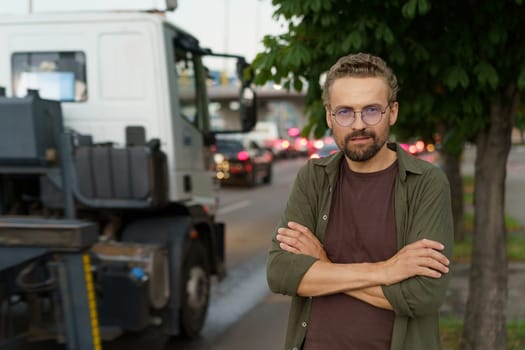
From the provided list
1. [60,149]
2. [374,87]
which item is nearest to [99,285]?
[60,149]

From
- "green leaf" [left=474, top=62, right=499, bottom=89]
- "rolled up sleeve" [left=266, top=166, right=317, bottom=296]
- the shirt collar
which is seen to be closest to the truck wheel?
"green leaf" [left=474, top=62, right=499, bottom=89]

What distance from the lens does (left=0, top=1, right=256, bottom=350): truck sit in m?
4.51

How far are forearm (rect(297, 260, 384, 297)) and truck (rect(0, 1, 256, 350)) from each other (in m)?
2.29

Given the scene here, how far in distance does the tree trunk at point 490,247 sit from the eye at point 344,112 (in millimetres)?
2702

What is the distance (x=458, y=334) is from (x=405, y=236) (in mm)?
3603

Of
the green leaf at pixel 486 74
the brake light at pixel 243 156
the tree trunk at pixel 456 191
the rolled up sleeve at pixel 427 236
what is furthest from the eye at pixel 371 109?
the brake light at pixel 243 156

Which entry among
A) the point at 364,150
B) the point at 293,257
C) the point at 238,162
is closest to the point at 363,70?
the point at 364,150

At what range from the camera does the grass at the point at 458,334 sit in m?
5.18

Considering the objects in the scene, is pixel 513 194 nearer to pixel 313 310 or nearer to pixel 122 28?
pixel 122 28

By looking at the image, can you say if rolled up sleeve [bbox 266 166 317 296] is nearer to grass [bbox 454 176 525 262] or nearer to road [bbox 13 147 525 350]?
road [bbox 13 147 525 350]

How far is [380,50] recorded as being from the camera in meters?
4.02

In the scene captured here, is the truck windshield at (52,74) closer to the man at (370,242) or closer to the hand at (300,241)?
the hand at (300,241)

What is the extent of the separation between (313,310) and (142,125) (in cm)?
328

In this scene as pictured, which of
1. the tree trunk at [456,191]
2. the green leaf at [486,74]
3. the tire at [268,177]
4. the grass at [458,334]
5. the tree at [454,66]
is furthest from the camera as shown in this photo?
the tire at [268,177]
